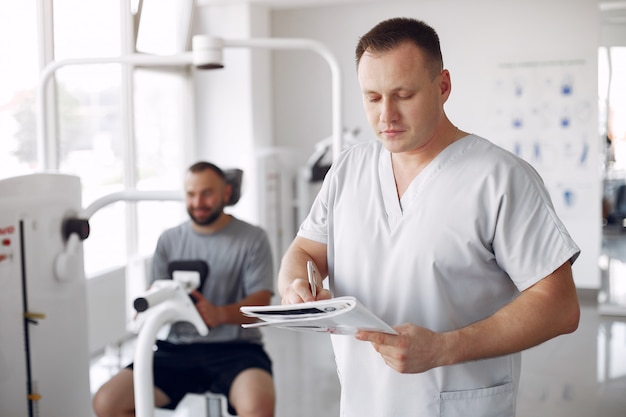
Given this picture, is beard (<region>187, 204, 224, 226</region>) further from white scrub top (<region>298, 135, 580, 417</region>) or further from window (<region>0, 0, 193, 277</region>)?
white scrub top (<region>298, 135, 580, 417</region>)

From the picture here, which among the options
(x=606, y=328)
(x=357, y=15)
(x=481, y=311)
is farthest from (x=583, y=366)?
(x=357, y=15)

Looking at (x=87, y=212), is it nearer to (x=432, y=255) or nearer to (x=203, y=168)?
(x=203, y=168)

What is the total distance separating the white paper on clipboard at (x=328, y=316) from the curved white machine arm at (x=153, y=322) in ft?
2.91

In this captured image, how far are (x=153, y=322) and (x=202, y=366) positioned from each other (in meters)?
0.43

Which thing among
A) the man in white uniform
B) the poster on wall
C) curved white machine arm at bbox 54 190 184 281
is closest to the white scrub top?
the man in white uniform

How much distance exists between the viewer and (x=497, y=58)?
17.1 ft

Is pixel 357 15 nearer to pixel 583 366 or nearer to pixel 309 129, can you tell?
pixel 309 129

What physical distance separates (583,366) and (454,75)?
246cm

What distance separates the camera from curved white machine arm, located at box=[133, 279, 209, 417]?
1.99 m

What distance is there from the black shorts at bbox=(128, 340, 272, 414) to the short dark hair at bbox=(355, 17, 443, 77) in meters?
1.43

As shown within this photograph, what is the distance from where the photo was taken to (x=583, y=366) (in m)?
3.73

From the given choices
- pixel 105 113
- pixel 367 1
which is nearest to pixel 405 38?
pixel 105 113

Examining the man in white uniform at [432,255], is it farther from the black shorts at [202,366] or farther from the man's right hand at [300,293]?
the black shorts at [202,366]

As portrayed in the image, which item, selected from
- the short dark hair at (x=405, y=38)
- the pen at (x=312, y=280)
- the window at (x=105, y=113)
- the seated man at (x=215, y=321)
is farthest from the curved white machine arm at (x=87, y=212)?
the short dark hair at (x=405, y=38)
